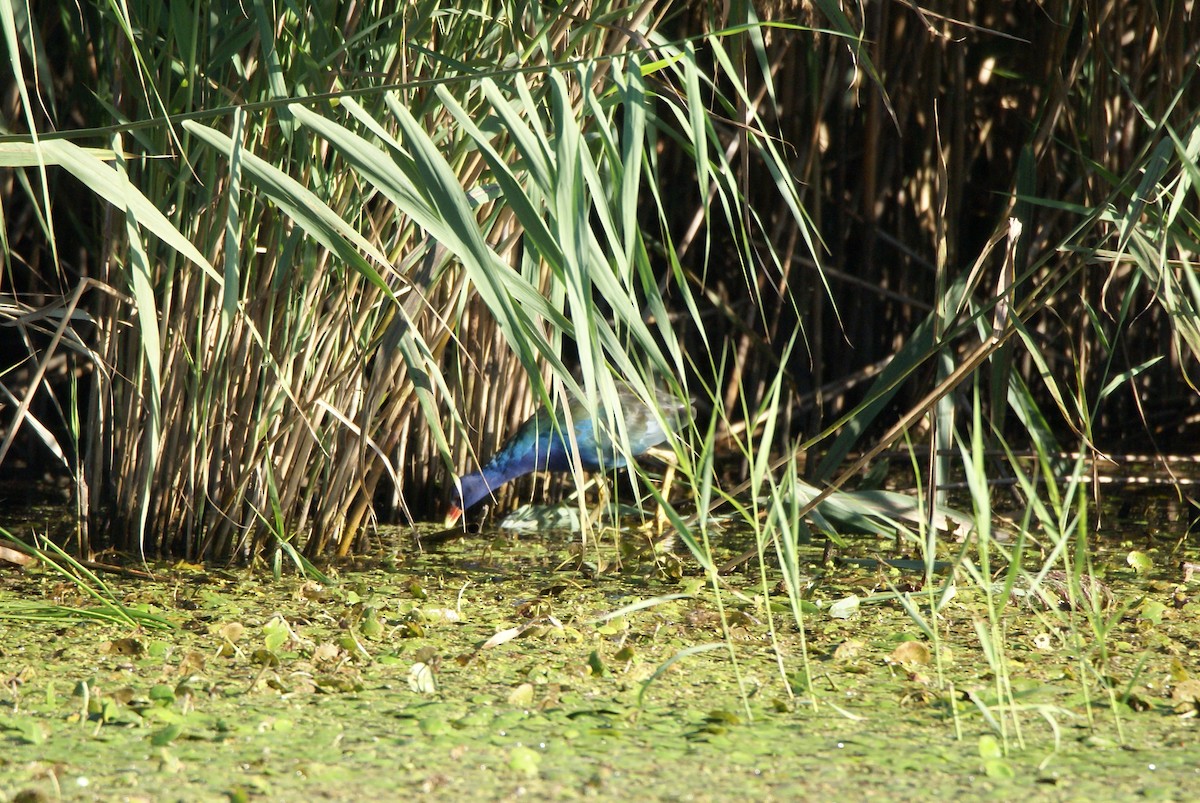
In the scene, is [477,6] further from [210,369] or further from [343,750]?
[343,750]

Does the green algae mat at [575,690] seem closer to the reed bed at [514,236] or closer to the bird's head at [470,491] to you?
the reed bed at [514,236]

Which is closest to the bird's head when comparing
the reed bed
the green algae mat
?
the reed bed

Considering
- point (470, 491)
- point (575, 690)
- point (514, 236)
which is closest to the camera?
point (575, 690)

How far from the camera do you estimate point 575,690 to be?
67.5 inches

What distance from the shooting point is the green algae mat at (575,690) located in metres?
1.40

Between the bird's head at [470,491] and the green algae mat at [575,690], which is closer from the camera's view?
the green algae mat at [575,690]

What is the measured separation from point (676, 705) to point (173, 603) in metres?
0.89


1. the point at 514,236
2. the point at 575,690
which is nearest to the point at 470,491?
the point at 514,236

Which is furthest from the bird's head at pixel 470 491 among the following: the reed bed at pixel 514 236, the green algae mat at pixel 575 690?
the green algae mat at pixel 575 690

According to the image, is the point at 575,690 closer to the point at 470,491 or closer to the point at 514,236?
the point at 514,236

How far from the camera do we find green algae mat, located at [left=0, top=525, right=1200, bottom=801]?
1.40 m

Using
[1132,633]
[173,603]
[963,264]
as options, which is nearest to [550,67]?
[173,603]

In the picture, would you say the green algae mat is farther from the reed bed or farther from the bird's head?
the bird's head

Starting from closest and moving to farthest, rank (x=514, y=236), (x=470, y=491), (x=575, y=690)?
1. (x=575, y=690)
2. (x=514, y=236)
3. (x=470, y=491)
